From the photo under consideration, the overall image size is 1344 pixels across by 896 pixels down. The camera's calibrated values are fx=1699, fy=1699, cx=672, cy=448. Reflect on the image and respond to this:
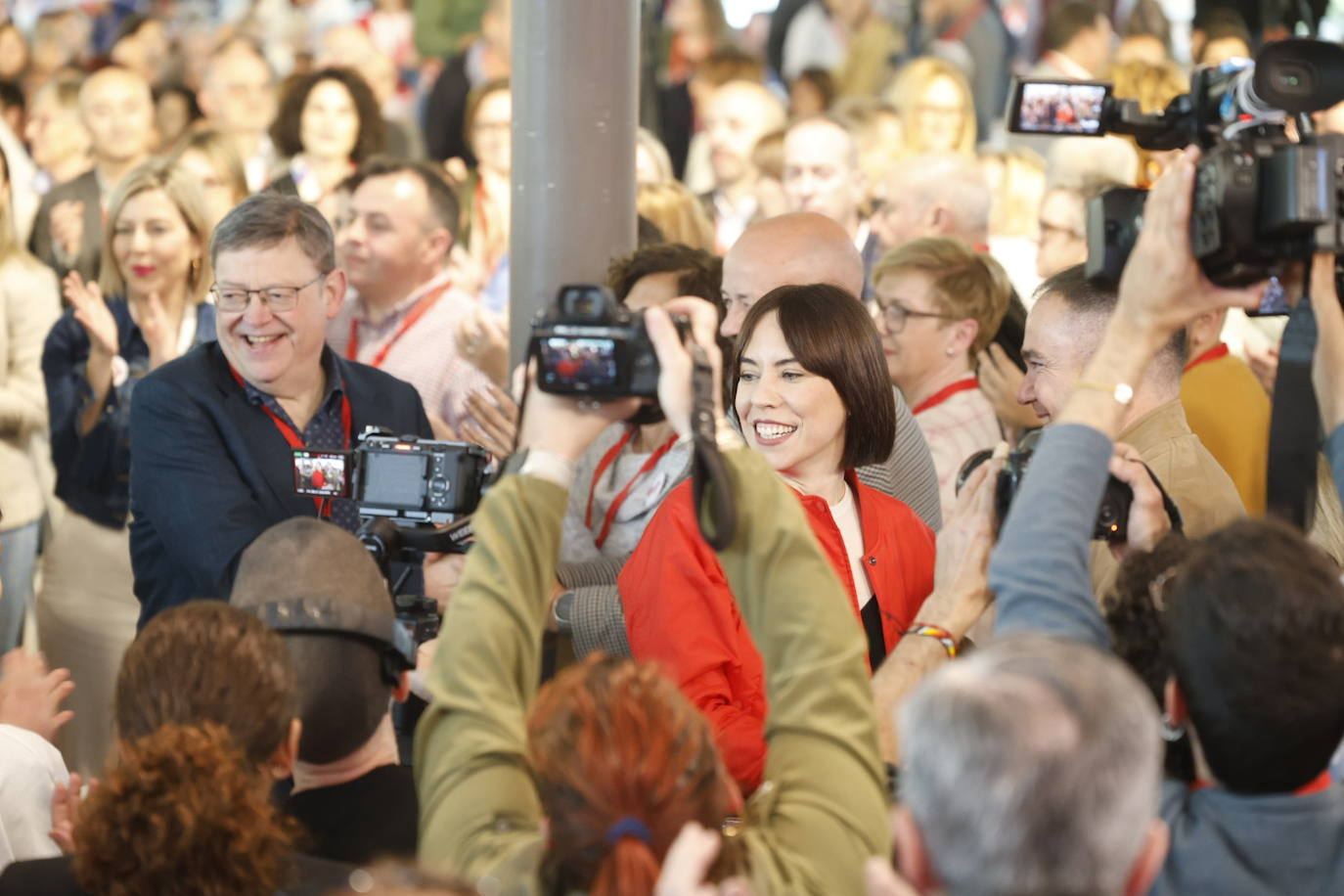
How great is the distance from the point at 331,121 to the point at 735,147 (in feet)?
5.99

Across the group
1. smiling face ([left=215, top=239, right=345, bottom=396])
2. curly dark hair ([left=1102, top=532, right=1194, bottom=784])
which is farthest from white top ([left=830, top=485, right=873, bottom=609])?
smiling face ([left=215, top=239, right=345, bottom=396])

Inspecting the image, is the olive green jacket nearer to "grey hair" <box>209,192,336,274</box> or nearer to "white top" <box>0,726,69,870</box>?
"white top" <box>0,726,69,870</box>

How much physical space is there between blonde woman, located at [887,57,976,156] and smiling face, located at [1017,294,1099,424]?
13.0ft

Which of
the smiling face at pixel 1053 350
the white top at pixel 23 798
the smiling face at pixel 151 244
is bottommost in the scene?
the white top at pixel 23 798

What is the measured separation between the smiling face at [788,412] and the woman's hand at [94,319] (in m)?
2.32

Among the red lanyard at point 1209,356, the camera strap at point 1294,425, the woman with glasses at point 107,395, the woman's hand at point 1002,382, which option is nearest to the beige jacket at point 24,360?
the woman with glasses at point 107,395

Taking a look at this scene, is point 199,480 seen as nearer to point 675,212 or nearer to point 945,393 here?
point 945,393

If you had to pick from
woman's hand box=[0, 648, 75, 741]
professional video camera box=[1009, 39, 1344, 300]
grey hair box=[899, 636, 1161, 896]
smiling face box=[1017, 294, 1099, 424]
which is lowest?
woman's hand box=[0, 648, 75, 741]

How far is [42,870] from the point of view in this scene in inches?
80.6

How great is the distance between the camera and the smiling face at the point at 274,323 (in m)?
3.38

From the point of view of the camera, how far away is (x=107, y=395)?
4.66 metres

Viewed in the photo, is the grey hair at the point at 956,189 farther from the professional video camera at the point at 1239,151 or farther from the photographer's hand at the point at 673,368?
the photographer's hand at the point at 673,368

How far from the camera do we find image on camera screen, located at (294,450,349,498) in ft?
9.20

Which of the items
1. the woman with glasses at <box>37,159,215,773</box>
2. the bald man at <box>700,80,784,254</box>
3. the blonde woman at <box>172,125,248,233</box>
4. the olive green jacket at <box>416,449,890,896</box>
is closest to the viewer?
the olive green jacket at <box>416,449,890,896</box>
